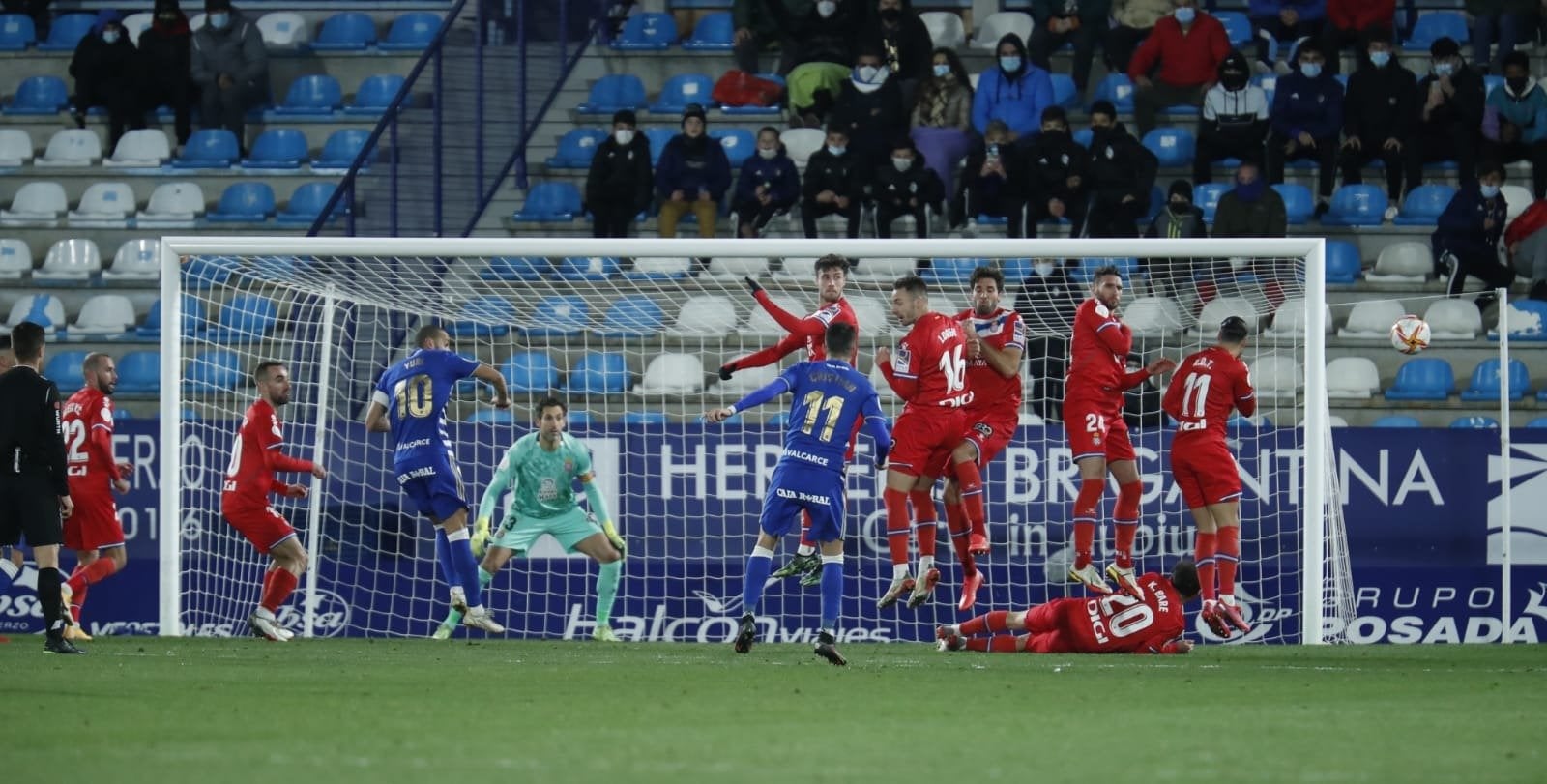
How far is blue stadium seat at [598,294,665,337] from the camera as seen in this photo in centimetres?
1518

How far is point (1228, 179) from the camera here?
1853cm

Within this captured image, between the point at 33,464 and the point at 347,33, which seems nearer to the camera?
the point at 33,464

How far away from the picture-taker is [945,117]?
1833cm

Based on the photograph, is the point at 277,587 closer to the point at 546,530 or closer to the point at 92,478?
the point at 92,478

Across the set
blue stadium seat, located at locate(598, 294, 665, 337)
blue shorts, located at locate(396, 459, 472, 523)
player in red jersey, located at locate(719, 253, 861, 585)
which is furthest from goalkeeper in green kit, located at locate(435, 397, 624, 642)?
player in red jersey, located at locate(719, 253, 861, 585)

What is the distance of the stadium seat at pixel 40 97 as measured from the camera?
817 inches

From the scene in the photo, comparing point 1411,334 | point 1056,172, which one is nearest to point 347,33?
point 1056,172

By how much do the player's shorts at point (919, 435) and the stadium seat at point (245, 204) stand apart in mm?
9017

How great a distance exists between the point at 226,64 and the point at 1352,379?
36.2ft

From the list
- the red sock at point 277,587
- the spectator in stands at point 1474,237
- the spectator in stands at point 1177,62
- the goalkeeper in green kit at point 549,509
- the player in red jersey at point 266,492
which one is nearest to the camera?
the player in red jersey at point 266,492

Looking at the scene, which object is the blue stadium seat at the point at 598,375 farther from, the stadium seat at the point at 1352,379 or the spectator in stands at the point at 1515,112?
the spectator in stands at the point at 1515,112

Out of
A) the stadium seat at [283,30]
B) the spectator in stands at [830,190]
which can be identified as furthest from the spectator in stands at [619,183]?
the stadium seat at [283,30]

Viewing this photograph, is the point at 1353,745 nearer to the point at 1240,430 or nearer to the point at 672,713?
the point at 672,713

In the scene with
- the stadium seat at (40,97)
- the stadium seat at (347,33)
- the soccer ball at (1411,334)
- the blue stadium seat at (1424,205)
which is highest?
the stadium seat at (347,33)
